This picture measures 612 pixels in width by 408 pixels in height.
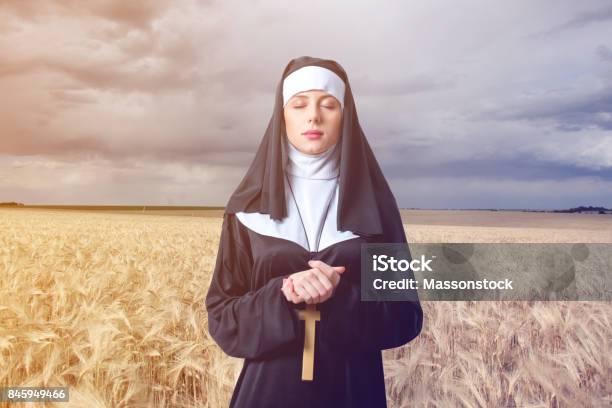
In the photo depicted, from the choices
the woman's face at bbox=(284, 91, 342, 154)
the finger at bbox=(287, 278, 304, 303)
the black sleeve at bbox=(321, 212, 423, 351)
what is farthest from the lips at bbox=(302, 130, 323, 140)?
the finger at bbox=(287, 278, 304, 303)

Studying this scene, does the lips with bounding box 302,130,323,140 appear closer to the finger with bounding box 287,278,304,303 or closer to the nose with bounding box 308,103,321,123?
the nose with bounding box 308,103,321,123

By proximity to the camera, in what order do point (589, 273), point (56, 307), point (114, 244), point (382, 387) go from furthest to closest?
point (114, 244), point (589, 273), point (56, 307), point (382, 387)

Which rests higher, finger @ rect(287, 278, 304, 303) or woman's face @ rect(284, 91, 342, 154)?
woman's face @ rect(284, 91, 342, 154)

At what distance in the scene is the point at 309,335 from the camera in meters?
1.56

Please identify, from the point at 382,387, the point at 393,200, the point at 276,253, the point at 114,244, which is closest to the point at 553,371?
the point at 382,387

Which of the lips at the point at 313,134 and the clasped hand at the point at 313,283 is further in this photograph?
the lips at the point at 313,134

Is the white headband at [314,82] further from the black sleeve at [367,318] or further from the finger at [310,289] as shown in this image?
the finger at [310,289]

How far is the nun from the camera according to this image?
1.57 meters

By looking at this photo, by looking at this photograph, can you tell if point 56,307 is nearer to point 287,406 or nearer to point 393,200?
point 287,406

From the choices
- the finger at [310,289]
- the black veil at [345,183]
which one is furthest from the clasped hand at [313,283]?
the black veil at [345,183]

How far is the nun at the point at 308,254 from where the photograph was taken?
5.14ft

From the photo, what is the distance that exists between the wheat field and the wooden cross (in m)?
0.47

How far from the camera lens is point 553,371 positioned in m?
2.11

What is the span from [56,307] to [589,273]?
10.8ft
